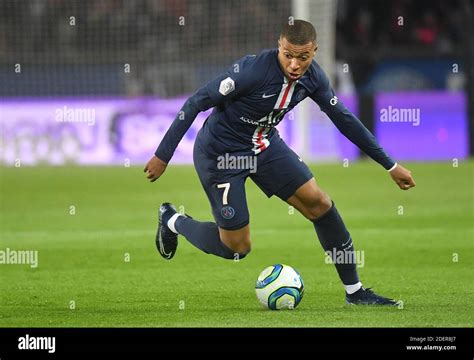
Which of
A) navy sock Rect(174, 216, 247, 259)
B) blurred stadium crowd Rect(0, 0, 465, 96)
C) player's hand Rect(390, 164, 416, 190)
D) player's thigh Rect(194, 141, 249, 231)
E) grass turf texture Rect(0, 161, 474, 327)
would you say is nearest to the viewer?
grass turf texture Rect(0, 161, 474, 327)

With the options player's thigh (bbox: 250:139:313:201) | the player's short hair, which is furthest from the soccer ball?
the player's short hair

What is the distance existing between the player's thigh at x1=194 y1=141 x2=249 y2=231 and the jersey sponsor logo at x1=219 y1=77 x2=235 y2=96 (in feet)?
2.19

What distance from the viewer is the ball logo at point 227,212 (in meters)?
8.54

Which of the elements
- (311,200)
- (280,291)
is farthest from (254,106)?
(280,291)

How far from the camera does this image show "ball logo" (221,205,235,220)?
8539mm

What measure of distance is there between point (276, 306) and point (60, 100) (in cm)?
1668

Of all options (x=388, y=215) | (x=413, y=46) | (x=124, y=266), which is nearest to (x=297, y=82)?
(x=124, y=266)

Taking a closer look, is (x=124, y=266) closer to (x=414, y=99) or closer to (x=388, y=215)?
(x=388, y=215)

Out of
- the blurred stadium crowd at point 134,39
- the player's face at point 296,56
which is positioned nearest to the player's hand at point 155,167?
the player's face at point 296,56

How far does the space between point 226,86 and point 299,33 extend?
653mm

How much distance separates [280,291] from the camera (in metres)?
8.30

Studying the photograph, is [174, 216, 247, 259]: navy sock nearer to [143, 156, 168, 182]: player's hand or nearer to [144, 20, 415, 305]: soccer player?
[144, 20, 415, 305]: soccer player

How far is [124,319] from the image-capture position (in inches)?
313
